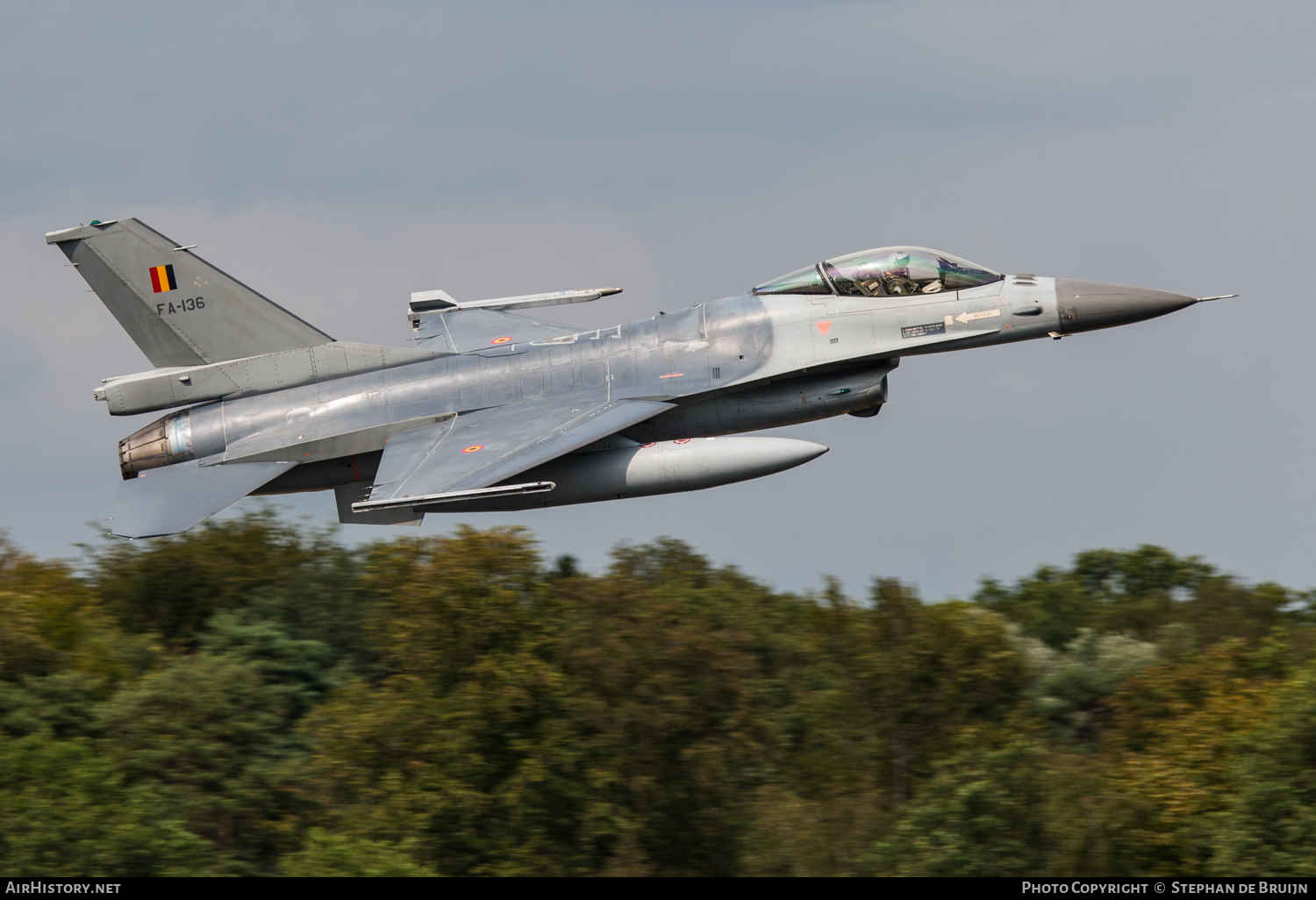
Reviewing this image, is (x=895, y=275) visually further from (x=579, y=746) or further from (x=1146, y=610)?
(x=1146, y=610)

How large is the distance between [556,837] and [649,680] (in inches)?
118

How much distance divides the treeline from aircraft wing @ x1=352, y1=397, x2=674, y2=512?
168 inches

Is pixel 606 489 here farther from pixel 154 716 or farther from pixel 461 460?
pixel 154 716

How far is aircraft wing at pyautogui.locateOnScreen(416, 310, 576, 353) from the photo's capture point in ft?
76.5

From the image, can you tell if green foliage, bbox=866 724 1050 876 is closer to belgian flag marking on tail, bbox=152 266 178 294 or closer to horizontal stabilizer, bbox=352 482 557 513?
horizontal stabilizer, bbox=352 482 557 513

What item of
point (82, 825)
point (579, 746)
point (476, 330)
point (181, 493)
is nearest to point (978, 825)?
point (579, 746)

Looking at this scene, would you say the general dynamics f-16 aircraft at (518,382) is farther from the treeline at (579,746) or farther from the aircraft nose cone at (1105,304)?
the treeline at (579,746)

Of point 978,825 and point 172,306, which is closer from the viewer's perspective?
point 978,825

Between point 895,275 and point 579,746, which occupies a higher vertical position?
point 895,275

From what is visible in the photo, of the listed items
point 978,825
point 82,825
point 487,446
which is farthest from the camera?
point 978,825

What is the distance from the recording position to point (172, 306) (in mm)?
22578

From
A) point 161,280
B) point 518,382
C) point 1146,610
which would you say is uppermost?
point 161,280

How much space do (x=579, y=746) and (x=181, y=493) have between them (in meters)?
7.68
